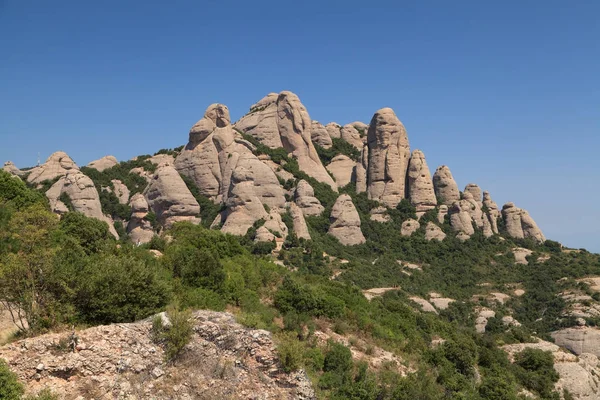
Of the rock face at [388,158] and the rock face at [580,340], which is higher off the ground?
the rock face at [388,158]

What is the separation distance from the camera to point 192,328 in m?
13.8

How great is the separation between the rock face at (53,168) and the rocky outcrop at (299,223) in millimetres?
26632

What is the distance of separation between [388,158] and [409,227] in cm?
1124

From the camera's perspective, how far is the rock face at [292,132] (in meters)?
73.2

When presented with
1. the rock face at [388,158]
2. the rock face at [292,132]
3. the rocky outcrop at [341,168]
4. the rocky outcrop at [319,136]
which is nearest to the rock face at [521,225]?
the rock face at [388,158]

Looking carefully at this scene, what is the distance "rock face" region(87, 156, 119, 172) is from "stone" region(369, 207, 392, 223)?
39119mm

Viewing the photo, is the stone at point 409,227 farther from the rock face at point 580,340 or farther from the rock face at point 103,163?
the rock face at point 103,163

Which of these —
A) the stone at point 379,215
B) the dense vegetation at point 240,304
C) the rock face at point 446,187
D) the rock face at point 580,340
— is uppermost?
the rock face at point 446,187

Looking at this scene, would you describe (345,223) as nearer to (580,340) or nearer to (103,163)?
(580,340)

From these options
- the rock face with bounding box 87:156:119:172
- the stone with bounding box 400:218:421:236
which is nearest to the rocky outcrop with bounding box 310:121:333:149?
the stone with bounding box 400:218:421:236

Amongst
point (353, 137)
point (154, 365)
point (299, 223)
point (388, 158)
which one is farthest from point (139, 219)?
point (353, 137)

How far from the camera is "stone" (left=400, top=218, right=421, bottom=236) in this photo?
6669 centimetres

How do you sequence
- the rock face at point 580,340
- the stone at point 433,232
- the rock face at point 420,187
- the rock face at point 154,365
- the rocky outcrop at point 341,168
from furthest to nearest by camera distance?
the rocky outcrop at point 341,168 < the rock face at point 420,187 < the stone at point 433,232 < the rock face at point 580,340 < the rock face at point 154,365

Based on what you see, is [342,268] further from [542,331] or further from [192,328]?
[192,328]
